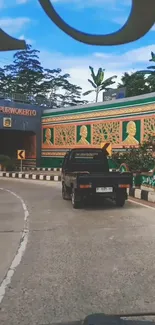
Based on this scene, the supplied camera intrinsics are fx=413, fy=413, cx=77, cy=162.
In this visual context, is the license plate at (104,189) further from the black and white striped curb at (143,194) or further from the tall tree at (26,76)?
the tall tree at (26,76)

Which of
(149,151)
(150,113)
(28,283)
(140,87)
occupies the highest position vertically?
(140,87)

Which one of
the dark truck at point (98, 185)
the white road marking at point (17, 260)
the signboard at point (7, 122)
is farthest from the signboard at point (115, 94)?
the white road marking at point (17, 260)

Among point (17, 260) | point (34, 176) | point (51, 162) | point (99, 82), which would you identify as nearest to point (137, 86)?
point (99, 82)

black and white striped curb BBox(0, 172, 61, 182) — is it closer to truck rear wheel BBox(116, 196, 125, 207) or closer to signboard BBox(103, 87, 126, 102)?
truck rear wheel BBox(116, 196, 125, 207)

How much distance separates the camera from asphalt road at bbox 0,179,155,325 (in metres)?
3.90

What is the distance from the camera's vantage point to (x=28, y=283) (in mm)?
4703

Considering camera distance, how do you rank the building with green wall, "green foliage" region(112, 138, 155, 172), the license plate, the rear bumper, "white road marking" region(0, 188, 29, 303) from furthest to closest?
the building with green wall < "green foliage" region(112, 138, 155, 172) < the license plate < the rear bumper < "white road marking" region(0, 188, 29, 303)

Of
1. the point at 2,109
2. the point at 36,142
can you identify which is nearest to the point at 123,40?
the point at 2,109

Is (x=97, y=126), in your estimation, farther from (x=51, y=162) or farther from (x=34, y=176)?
(x=51, y=162)

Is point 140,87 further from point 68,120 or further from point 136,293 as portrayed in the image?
point 136,293

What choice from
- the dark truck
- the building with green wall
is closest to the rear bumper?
the dark truck

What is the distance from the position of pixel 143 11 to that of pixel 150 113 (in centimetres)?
2139

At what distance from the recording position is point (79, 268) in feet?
17.5

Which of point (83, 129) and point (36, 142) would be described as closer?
point (83, 129)
